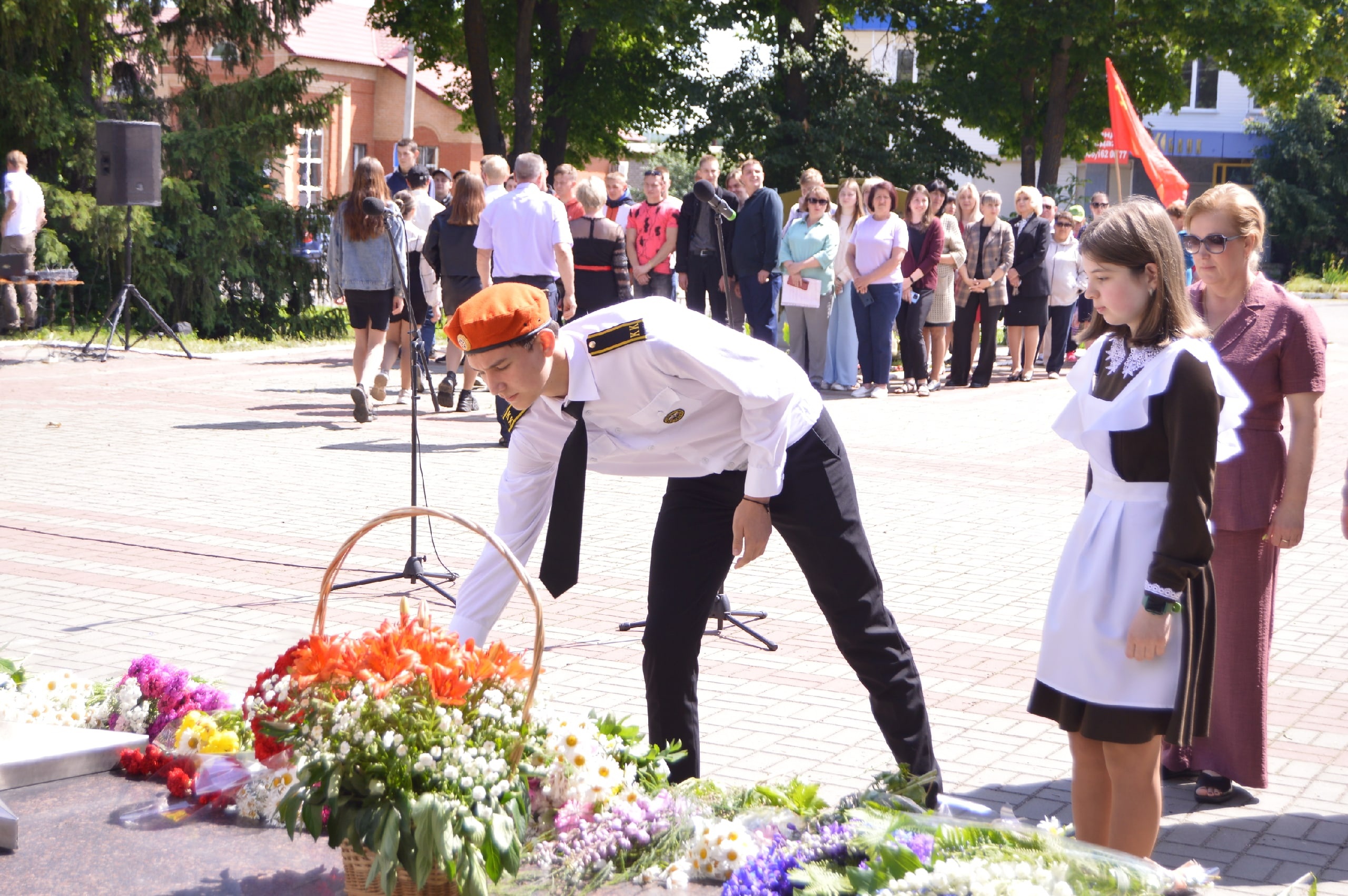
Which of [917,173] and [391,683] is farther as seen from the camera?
[917,173]

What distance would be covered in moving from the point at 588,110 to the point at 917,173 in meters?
6.56

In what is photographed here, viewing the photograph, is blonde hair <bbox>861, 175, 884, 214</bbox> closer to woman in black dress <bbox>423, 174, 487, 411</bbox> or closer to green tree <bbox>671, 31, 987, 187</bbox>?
woman in black dress <bbox>423, 174, 487, 411</bbox>

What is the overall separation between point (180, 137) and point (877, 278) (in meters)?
11.6

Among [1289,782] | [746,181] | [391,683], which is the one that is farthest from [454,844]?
[746,181]

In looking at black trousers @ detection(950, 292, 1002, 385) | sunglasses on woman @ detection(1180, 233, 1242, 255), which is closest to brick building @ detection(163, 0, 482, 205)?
black trousers @ detection(950, 292, 1002, 385)

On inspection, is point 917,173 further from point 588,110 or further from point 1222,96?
point 1222,96

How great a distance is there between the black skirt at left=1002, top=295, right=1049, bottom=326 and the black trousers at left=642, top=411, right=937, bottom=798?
38.7ft

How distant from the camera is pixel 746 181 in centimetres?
1336

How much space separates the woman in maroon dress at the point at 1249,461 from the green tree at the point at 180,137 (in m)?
17.6

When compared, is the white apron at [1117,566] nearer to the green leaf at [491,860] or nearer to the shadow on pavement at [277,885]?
the green leaf at [491,860]

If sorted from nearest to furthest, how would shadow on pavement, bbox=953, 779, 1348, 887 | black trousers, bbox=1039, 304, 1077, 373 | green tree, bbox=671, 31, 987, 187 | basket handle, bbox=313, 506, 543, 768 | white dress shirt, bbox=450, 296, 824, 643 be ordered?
1. basket handle, bbox=313, 506, 543, 768
2. white dress shirt, bbox=450, 296, 824, 643
3. shadow on pavement, bbox=953, 779, 1348, 887
4. black trousers, bbox=1039, 304, 1077, 373
5. green tree, bbox=671, 31, 987, 187

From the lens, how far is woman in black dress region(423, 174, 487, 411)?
1137cm

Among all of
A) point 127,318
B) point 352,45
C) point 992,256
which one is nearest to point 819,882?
point 992,256

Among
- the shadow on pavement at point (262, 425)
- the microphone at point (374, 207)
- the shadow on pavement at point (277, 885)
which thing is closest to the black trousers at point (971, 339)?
the shadow on pavement at point (262, 425)
